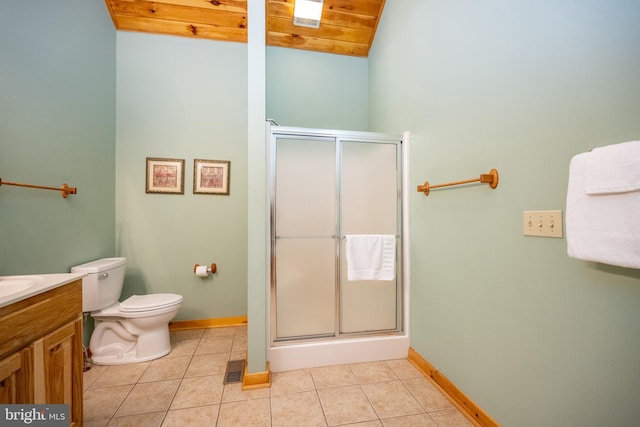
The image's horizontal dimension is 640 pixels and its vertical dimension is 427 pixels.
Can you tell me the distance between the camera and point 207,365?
1.95 m

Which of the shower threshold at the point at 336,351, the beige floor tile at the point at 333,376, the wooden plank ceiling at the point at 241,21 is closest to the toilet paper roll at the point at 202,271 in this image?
the shower threshold at the point at 336,351

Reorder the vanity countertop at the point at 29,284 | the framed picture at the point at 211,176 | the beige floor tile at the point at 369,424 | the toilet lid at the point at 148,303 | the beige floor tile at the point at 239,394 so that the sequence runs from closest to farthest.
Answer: the vanity countertop at the point at 29,284, the beige floor tile at the point at 369,424, the beige floor tile at the point at 239,394, the toilet lid at the point at 148,303, the framed picture at the point at 211,176

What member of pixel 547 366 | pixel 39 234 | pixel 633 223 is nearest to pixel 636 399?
pixel 547 366

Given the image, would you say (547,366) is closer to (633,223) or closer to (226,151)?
(633,223)

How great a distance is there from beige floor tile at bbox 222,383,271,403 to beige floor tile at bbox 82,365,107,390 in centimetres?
93

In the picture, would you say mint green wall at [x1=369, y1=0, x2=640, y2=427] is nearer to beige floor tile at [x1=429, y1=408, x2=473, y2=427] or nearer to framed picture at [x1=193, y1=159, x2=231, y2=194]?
beige floor tile at [x1=429, y1=408, x2=473, y2=427]

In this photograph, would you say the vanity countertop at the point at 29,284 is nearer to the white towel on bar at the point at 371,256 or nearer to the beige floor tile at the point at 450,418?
the white towel on bar at the point at 371,256

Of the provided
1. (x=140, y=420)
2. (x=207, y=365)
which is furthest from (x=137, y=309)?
(x=140, y=420)

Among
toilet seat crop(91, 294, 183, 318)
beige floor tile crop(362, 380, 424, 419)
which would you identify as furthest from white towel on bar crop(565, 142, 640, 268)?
toilet seat crop(91, 294, 183, 318)

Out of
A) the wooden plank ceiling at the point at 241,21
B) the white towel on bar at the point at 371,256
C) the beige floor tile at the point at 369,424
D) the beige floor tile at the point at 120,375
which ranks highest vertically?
the wooden plank ceiling at the point at 241,21

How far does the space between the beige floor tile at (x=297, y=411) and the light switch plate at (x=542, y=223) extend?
1392mm

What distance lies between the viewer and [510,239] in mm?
1199

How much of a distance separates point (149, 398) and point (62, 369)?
0.65 meters

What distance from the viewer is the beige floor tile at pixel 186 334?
2389 millimetres
